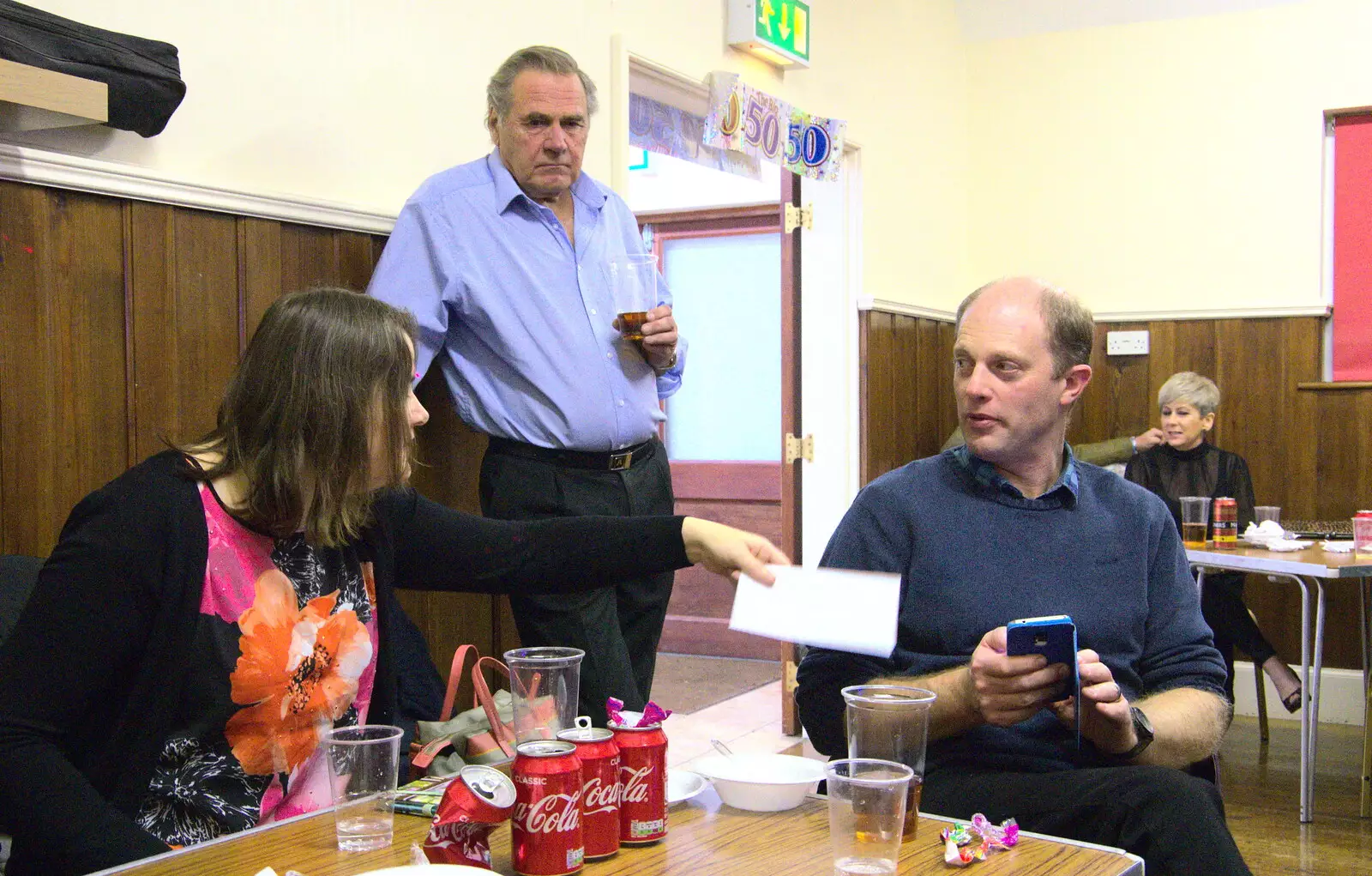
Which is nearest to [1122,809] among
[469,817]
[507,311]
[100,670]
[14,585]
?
[469,817]

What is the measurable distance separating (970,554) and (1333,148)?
15.3 ft

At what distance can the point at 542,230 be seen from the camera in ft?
8.96

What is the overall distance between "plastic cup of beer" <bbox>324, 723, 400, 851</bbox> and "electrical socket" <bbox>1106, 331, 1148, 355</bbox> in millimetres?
5304

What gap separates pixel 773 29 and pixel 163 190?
261cm

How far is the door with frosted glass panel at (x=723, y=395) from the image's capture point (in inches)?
250

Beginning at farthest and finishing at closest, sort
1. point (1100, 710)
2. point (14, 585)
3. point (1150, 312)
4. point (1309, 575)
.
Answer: point (1150, 312) < point (1309, 575) < point (14, 585) < point (1100, 710)

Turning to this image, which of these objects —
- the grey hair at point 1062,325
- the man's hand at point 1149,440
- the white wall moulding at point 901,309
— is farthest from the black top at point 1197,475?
the grey hair at point 1062,325

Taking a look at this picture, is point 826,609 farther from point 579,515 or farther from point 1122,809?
point 579,515

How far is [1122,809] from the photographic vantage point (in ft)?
4.87

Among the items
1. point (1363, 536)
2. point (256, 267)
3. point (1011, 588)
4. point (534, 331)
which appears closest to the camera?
point (1011, 588)

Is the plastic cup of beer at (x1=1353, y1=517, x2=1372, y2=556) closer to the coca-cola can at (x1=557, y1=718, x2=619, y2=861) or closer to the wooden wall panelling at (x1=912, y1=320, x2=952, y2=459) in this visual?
the wooden wall panelling at (x1=912, y1=320, x2=952, y2=459)

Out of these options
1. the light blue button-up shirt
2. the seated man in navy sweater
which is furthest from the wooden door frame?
the seated man in navy sweater

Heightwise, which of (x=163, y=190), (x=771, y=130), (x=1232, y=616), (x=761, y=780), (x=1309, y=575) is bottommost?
(x=1232, y=616)

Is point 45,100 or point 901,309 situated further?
point 901,309
